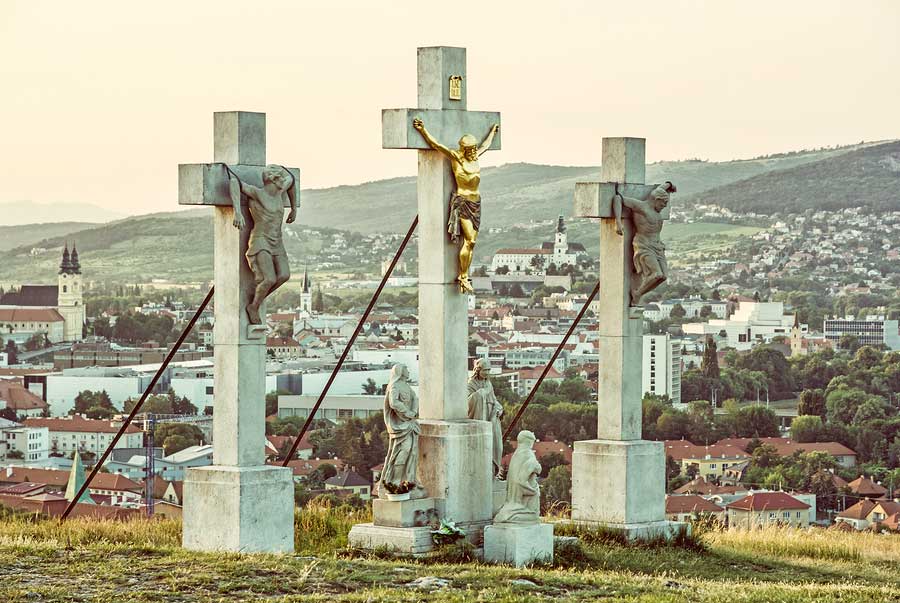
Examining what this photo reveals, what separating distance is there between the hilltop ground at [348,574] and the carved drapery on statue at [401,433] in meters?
0.87

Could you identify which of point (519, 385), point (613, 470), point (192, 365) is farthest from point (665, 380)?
point (613, 470)

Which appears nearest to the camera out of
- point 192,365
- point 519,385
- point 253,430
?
point 253,430

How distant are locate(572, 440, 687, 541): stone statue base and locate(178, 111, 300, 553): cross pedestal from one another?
14.3 feet

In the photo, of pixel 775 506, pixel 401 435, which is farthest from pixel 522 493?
pixel 775 506

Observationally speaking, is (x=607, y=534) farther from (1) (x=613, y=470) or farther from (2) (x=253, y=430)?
(2) (x=253, y=430)

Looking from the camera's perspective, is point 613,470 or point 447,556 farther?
point 613,470

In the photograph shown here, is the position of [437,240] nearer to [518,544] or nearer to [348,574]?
[518,544]

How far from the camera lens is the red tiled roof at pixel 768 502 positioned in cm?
6400

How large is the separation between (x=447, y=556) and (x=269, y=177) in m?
3.76

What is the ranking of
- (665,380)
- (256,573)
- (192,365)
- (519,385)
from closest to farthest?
(256,573) < (519,385) < (665,380) < (192,365)

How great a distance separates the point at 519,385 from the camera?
437 feet

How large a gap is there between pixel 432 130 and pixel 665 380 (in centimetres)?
13486

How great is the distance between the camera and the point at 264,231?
16984 millimetres

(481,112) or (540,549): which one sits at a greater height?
(481,112)
